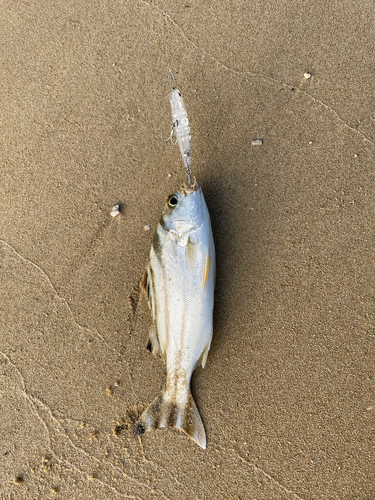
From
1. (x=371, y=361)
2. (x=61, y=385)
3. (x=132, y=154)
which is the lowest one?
(x=61, y=385)

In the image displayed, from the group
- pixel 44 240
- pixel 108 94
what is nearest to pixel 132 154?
pixel 108 94

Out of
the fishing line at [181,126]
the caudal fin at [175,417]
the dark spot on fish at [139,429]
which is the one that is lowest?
the dark spot on fish at [139,429]

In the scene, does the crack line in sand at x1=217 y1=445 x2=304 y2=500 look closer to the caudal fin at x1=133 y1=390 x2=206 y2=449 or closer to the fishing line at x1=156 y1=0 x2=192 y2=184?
the caudal fin at x1=133 y1=390 x2=206 y2=449

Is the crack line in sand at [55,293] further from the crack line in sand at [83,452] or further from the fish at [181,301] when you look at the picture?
the crack line in sand at [83,452]

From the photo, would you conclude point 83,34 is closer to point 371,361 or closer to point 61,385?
point 61,385

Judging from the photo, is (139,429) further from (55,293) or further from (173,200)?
(173,200)

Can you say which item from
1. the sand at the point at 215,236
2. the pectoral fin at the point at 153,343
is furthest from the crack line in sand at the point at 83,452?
the pectoral fin at the point at 153,343
